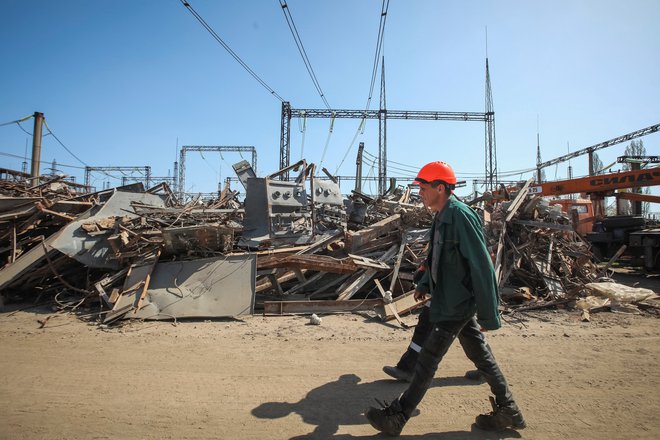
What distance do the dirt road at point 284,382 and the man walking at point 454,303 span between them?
0.23 meters

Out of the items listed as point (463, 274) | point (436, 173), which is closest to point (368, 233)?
point (436, 173)

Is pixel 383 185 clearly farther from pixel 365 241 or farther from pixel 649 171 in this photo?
pixel 365 241

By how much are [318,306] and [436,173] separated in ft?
13.8

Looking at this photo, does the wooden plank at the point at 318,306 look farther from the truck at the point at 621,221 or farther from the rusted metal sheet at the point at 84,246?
the truck at the point at 621,221

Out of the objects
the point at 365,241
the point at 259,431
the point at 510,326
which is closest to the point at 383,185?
the point at 365,241

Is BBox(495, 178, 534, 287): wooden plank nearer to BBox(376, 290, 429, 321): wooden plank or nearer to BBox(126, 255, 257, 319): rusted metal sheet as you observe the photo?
BBox(376, 290, 429, 321): wooden plank

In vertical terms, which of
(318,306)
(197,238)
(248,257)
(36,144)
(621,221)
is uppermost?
(36,144)

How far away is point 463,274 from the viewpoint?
2508mm

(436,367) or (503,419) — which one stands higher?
(436,367)

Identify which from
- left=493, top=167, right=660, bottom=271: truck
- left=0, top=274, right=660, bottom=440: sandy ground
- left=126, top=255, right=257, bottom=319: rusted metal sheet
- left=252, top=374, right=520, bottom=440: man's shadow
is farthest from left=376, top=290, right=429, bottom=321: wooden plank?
left=493, top=167, right=660, bottom=271: truck

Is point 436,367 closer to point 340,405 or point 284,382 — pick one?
point 340,405

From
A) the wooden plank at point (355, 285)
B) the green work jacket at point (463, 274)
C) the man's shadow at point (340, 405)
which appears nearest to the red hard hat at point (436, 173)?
the green work jacket at point (463, 274)

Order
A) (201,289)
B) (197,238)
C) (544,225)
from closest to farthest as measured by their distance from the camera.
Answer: (201,289), (197,238), (544,225)

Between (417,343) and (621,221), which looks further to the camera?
(621,221)
